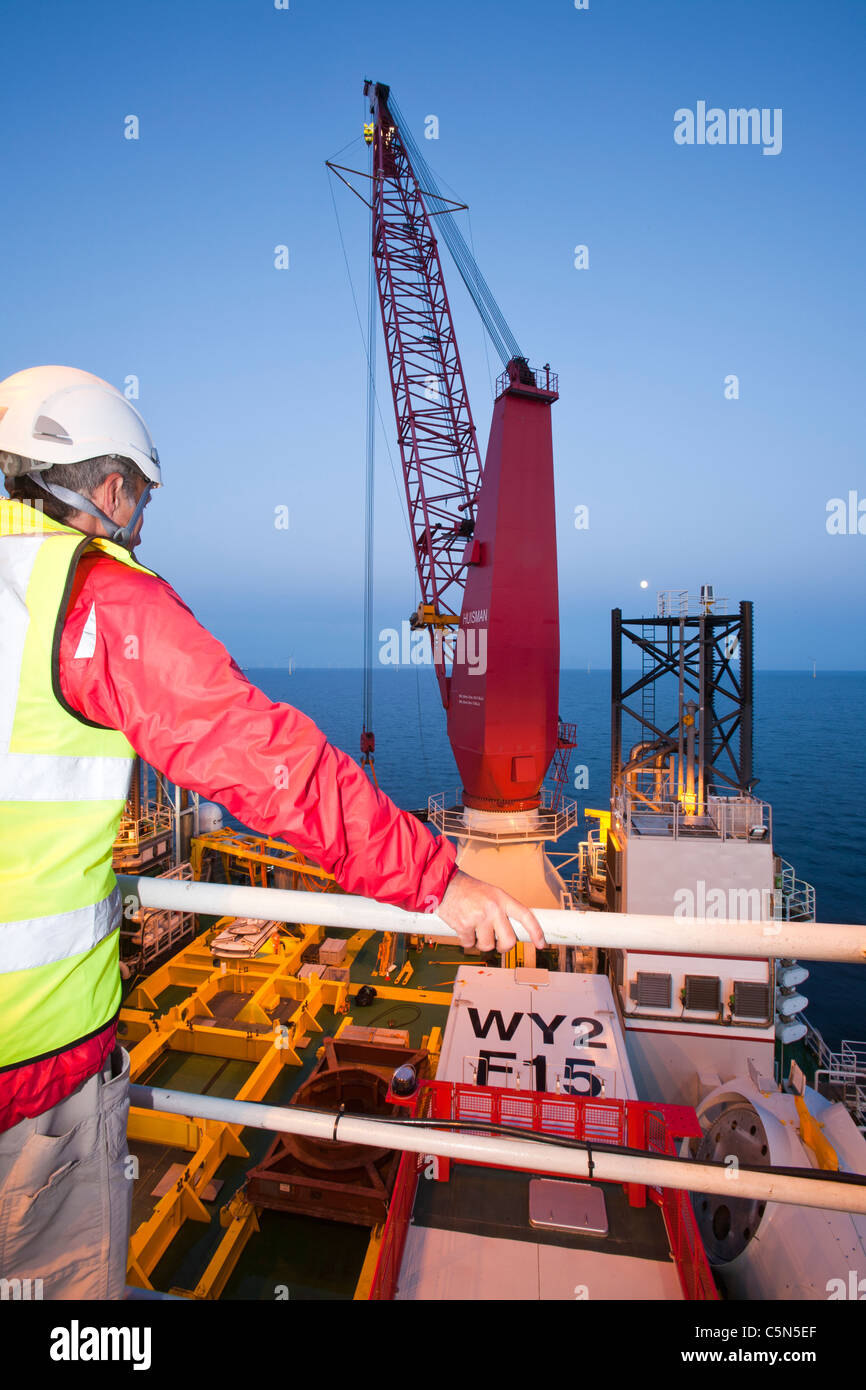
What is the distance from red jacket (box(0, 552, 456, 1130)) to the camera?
1.47 meters

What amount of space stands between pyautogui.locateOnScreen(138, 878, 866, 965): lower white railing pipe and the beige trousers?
587mm

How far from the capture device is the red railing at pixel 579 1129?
17.7ft

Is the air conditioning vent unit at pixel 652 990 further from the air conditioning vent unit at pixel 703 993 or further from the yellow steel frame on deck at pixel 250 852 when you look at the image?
the yellow steel frame on deck at pixel 250 852

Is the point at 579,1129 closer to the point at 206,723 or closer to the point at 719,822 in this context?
the point at 206,723

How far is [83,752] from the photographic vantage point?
1.60m

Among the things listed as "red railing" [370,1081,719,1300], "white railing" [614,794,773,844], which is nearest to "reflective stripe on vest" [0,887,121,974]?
"red railing" [370,1081,719,1300]

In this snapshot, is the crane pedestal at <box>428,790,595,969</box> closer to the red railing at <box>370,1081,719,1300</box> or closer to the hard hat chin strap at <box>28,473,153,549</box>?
the red railing at <box>370,1081,719,1300</box>

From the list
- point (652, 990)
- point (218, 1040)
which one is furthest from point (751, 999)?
point (218, 1040)

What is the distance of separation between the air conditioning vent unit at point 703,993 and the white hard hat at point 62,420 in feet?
49.5

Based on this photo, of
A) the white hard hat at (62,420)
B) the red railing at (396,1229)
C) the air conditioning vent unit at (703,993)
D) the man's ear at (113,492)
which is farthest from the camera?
the air conditioning vent unit at (703,993)

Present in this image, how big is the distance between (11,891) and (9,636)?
60 centimetres

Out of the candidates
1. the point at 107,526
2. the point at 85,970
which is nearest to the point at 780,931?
the point at 85,970

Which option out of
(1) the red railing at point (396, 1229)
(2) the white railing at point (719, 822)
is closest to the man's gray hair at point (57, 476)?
(1) the red railing at point (396, 1229)
